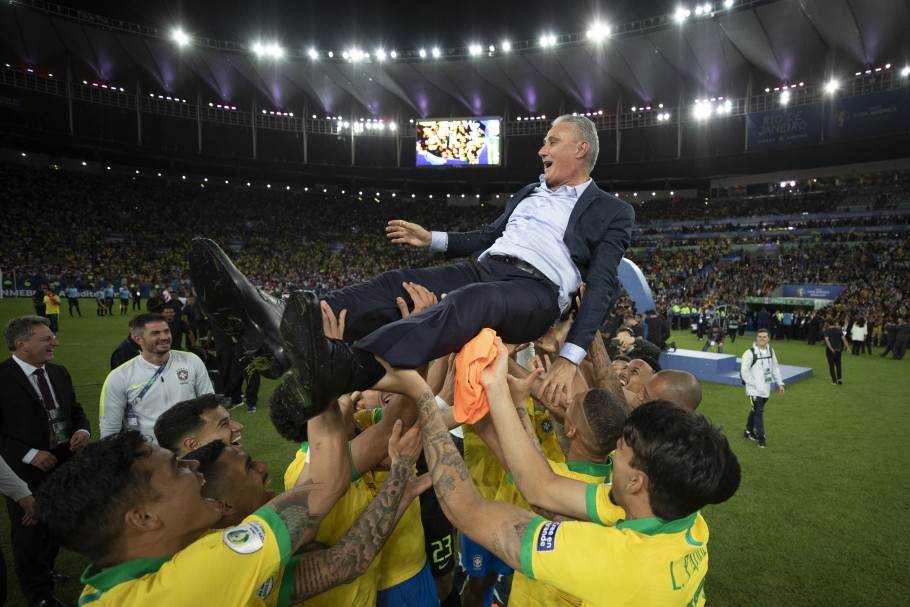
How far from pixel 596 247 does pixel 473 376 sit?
4.00ft

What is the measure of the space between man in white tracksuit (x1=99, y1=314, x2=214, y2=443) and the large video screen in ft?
116

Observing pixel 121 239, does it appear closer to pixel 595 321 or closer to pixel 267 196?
pixel 267 196

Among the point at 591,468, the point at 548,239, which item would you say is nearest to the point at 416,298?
the point at 548,239

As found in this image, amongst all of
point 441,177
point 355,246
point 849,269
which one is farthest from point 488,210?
point 849,269

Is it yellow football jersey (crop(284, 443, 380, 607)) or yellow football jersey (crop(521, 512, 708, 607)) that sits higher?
yellow football jersey (crop(521, 512, 708, 607))

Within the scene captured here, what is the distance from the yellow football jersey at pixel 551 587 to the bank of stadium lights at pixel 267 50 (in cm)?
4065

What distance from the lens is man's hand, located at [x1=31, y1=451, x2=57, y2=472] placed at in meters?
3.78

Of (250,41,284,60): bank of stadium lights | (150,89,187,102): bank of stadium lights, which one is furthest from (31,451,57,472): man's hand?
(150,89,187,102): bank of stadium lights

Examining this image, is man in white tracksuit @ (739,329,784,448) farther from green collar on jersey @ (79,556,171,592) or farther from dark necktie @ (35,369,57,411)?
dark necktie @ (35,369,57,411)

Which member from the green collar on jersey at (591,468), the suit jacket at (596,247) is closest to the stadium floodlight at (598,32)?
the suit jacket at (596,247)

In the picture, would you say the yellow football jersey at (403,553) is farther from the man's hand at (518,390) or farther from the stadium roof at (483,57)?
the stadium roof at (483,57)

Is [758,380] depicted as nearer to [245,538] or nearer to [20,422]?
[245,538]

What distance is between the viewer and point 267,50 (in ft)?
119

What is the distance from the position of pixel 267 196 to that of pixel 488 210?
18.7 m
